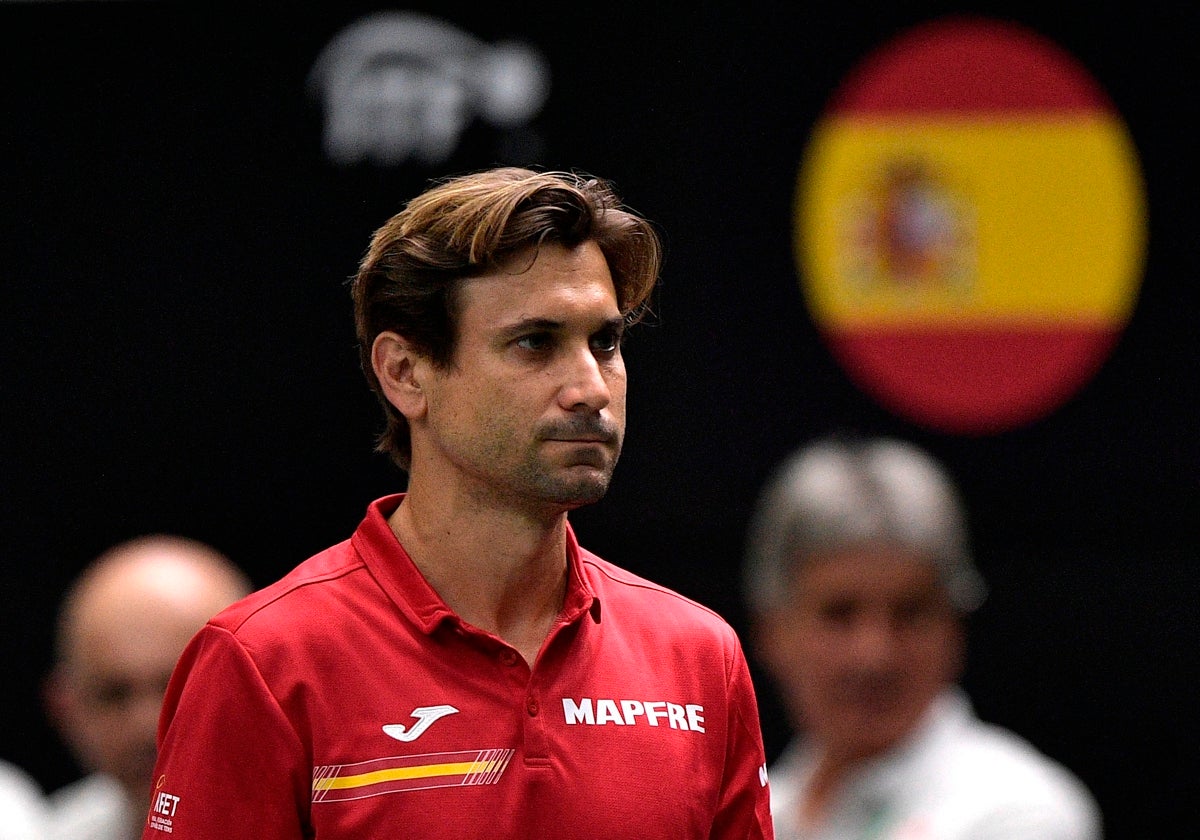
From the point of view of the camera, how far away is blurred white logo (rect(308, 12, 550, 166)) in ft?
14.1

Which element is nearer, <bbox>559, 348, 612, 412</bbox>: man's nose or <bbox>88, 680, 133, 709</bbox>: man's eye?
<bbox>559, 348, 612, 412</bbox>: man's nose

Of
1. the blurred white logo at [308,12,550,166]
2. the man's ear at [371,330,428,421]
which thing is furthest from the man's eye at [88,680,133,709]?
the man's ear at [371,330,428,421]

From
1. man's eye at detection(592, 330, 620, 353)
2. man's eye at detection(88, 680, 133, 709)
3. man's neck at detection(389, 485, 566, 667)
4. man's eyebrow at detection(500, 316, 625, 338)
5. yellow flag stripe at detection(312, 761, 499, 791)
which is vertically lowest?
man's eye at detection(88, 680, 133, 709)

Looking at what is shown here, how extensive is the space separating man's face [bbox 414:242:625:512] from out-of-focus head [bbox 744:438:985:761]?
6.49ft

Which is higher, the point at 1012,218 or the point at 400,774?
the point at 1012,218

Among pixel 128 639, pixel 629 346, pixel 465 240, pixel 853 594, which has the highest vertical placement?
pixel 465 240

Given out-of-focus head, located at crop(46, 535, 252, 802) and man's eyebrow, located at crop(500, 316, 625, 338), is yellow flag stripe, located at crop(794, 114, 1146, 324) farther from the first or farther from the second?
man's eyebrow, located at crop(500, 316, 625, 338)

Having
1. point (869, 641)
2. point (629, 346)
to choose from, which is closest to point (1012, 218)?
point (629, 346)

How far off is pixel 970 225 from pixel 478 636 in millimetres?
2506

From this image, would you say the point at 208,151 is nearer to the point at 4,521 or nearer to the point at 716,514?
the point at 4,521

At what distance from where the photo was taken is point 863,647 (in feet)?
13.5

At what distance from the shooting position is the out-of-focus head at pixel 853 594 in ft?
13.5

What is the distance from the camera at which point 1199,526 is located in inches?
163

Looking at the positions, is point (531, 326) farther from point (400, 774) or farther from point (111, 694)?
point (111, 694)
